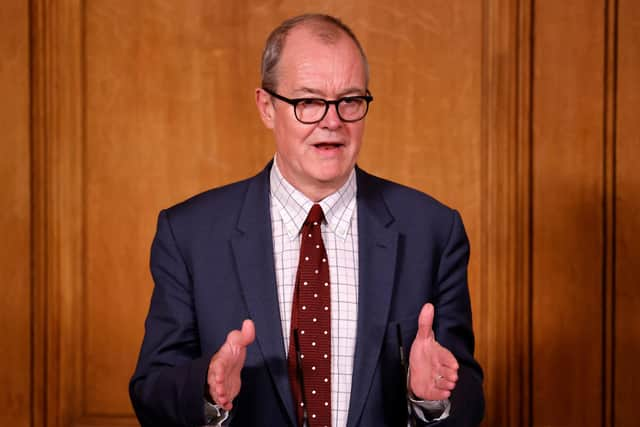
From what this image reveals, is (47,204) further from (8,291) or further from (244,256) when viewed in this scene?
(244,256)

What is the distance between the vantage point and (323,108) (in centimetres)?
176

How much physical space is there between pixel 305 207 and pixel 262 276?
0.17 m

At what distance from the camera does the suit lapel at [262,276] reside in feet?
5.60

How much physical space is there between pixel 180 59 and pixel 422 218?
110cm

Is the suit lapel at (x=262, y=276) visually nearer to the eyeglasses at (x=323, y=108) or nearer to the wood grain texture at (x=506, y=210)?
the eyeglasses at (x=323, y=108)

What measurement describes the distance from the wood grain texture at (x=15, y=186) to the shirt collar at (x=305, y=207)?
1.11 meters

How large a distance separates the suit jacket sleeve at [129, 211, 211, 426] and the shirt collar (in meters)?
0.23

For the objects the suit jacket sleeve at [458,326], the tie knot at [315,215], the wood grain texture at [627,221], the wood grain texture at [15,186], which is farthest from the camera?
the wood grain texture at [15,186]

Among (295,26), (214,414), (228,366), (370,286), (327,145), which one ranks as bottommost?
(214,414)

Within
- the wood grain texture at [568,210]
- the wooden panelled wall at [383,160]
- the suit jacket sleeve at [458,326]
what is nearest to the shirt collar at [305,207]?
the suit jacket sleeve at [458,326]

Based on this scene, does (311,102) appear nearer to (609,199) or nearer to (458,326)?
(458,326)

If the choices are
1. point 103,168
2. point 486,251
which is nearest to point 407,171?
point 486,251

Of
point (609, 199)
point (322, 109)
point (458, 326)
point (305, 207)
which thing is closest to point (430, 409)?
point (458, 326)

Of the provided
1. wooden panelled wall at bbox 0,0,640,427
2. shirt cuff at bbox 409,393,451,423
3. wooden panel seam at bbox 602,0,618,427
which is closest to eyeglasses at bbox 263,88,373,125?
shirt cuff at bbox 409,393,451,423
